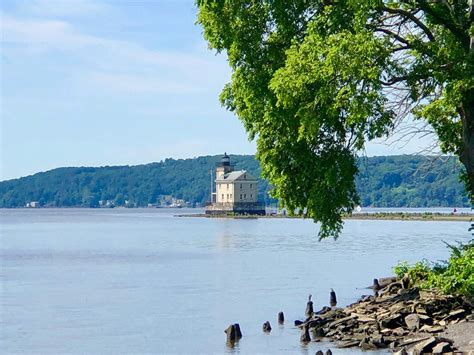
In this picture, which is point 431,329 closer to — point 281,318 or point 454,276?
point 454,276

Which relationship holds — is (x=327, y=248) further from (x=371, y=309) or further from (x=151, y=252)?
(x=371, y=309)

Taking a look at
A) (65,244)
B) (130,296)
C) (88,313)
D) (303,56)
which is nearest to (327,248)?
(65,244)

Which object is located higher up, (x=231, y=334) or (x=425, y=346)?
(x=425, y=346)

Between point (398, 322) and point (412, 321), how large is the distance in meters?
0.64

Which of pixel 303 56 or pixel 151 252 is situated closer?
pixel 303 56

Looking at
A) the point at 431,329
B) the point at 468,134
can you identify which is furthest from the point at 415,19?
the point at 431,329

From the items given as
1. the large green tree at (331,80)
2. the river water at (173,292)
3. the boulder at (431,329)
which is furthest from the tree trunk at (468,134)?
the river water at (173,292)

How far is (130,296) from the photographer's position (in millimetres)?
47469

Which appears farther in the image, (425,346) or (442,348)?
(425,346)

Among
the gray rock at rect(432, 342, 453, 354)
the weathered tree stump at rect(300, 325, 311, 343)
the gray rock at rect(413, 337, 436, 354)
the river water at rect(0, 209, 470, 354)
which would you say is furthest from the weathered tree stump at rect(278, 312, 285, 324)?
the gray rock at rect(432, 342, 453, 354)

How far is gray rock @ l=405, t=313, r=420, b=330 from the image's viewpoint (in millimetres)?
27520

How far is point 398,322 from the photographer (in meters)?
28.3

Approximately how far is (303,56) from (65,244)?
8090 centimetres

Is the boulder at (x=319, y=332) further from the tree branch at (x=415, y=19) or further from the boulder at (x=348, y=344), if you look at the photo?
the tree branch at (x=415, y=19)
